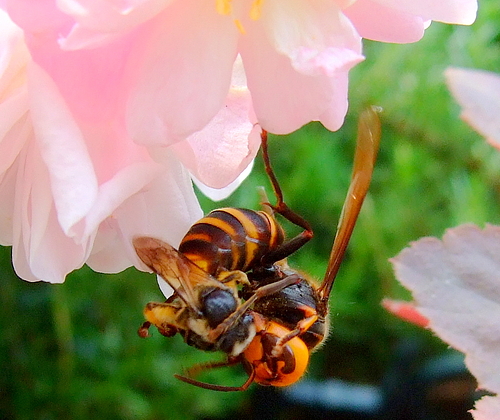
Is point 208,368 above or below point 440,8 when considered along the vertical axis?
below

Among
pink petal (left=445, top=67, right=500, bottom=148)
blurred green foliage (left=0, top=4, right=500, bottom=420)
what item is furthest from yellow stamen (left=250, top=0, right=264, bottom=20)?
blurred green foliage (left=0, top=4, right=500, bottom=420)

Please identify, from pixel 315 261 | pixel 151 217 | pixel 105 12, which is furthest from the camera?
pixel 315 261

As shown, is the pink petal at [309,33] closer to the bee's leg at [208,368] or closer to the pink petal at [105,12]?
the pink petal at [105,12]

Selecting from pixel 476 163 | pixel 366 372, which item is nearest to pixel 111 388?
pixel 366 372

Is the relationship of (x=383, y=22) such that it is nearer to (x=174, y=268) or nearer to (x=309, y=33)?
(x=309, y=33)

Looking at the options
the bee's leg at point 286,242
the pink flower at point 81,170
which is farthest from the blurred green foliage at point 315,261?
the pink flower at point 81,170

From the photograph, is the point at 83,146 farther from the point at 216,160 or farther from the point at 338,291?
the point at 338,291

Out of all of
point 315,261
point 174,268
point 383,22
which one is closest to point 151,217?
point 174,268
